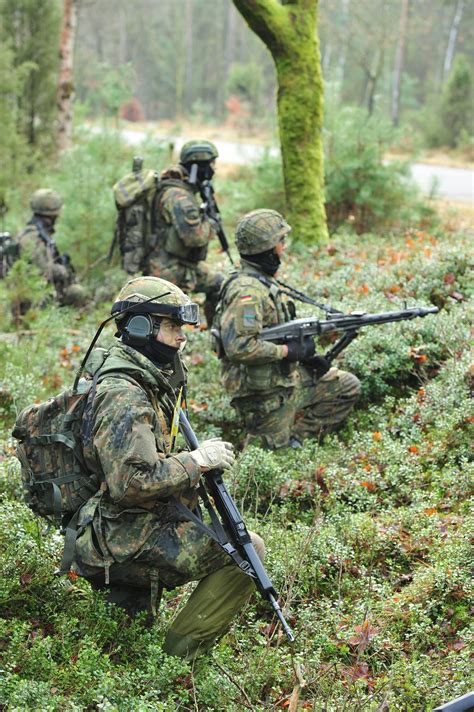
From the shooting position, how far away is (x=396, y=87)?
3325 centimetres

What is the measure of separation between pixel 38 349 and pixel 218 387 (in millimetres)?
2066

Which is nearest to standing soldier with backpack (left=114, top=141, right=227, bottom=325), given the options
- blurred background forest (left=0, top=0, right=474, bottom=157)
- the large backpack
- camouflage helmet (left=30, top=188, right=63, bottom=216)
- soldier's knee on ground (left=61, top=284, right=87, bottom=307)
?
camouflage helmet (left=30, top=188, right=63, bottom=216)

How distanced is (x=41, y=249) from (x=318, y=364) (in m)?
4.96

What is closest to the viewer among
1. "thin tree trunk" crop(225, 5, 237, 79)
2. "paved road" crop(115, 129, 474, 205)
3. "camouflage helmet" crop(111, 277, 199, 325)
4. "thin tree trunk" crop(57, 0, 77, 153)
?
"camouflage helmet" crop(111, 277, 199, 325)

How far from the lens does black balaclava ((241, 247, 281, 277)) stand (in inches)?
256

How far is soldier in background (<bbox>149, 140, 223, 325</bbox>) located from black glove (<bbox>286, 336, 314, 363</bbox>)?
8.28ft

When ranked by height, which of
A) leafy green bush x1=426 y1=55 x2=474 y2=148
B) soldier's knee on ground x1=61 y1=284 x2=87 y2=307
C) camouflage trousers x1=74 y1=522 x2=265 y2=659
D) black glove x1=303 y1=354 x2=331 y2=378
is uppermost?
leafy green bush x1=426 y1=55 x2=474 y2=148

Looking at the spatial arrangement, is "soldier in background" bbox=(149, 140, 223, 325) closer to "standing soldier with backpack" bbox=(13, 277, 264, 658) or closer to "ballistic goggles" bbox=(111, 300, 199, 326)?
"standing soldier with backpack" bbox=(13, 277, 264, 658)

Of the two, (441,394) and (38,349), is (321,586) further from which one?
(38,349)

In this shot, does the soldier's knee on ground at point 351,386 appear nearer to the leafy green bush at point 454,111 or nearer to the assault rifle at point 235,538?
the assault rifle at point 235,538

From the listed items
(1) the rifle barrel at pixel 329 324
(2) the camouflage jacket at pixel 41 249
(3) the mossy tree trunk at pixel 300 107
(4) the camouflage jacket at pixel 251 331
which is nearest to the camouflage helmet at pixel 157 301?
(4) the camouflage jacket at pixel 251 331

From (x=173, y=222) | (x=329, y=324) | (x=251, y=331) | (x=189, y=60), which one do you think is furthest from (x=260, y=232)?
(x=189, y=60)

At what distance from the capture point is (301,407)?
23.1 ft

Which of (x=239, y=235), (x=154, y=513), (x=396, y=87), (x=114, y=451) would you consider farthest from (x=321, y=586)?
(x=396, y=87)
